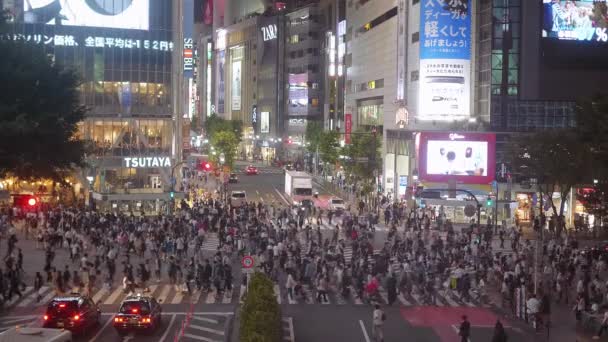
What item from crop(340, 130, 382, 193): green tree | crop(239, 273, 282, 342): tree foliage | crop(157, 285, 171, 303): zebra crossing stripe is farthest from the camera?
crop(340, 130, 382, 193): green tree

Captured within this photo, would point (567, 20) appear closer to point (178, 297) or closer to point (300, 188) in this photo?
point (300, 188)

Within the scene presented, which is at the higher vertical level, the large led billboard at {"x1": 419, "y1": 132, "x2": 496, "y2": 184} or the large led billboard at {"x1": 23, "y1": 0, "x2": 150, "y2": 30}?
the large led billboard at {"x1": 23, "y1": 0, "x2": 150, "y2": 30}

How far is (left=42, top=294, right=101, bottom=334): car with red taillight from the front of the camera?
22109 mm

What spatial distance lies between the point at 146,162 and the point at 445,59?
998 inches

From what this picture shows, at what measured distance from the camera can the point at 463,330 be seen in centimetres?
2175

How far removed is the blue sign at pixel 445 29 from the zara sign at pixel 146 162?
2252cm

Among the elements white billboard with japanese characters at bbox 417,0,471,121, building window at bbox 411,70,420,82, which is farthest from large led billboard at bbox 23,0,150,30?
white billboard with japanese characters at bbox 417,0,471,121

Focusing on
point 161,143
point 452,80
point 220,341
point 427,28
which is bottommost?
point 220,341

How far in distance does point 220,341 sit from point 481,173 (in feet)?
138

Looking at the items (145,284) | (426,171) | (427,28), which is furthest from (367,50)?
(145,284)

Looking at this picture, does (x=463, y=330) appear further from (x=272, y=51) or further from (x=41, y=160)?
(x=272, y=51)

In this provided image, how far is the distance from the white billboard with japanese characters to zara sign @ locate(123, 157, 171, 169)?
2138 centimetres

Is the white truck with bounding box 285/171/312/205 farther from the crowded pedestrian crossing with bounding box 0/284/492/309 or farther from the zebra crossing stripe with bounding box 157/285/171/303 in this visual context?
the crowded pedestrian crossing with bounding box 0/284/492/309

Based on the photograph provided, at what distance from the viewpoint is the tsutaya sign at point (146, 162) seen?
67.0 m
